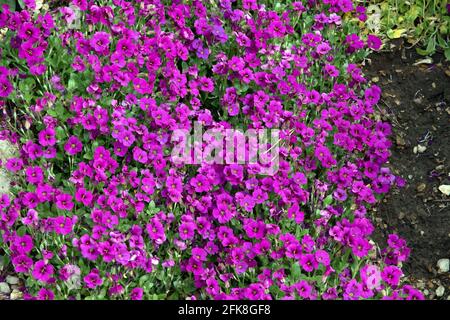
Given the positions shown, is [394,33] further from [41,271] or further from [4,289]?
[4,289]

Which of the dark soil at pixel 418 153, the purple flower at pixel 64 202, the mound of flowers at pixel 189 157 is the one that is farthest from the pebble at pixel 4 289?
the dark soil at pixel 418 153

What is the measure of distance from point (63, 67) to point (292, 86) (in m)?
1.93

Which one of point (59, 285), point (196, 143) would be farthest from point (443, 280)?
point (59, 285)

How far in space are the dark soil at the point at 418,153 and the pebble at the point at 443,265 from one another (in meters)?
0.04

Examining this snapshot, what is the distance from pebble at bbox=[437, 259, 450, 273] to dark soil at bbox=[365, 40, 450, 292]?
0.04 m

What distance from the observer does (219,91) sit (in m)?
5.55

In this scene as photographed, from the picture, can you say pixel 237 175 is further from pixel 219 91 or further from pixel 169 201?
pixel 219 91

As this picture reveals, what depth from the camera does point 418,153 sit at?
5621mm

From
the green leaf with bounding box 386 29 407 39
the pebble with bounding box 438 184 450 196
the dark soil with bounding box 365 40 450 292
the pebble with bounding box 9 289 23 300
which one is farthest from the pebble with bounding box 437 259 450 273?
the pebble with bounding box 9 289 23 300

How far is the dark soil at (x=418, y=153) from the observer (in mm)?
5020

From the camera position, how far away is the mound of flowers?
4.43 metres

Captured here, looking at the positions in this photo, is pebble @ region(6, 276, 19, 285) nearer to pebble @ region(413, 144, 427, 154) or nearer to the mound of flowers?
the mound of flowers

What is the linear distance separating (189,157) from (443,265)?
2.08 meters

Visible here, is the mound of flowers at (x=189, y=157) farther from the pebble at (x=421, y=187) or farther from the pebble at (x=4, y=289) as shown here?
the pebble at (x=421, y=187)
